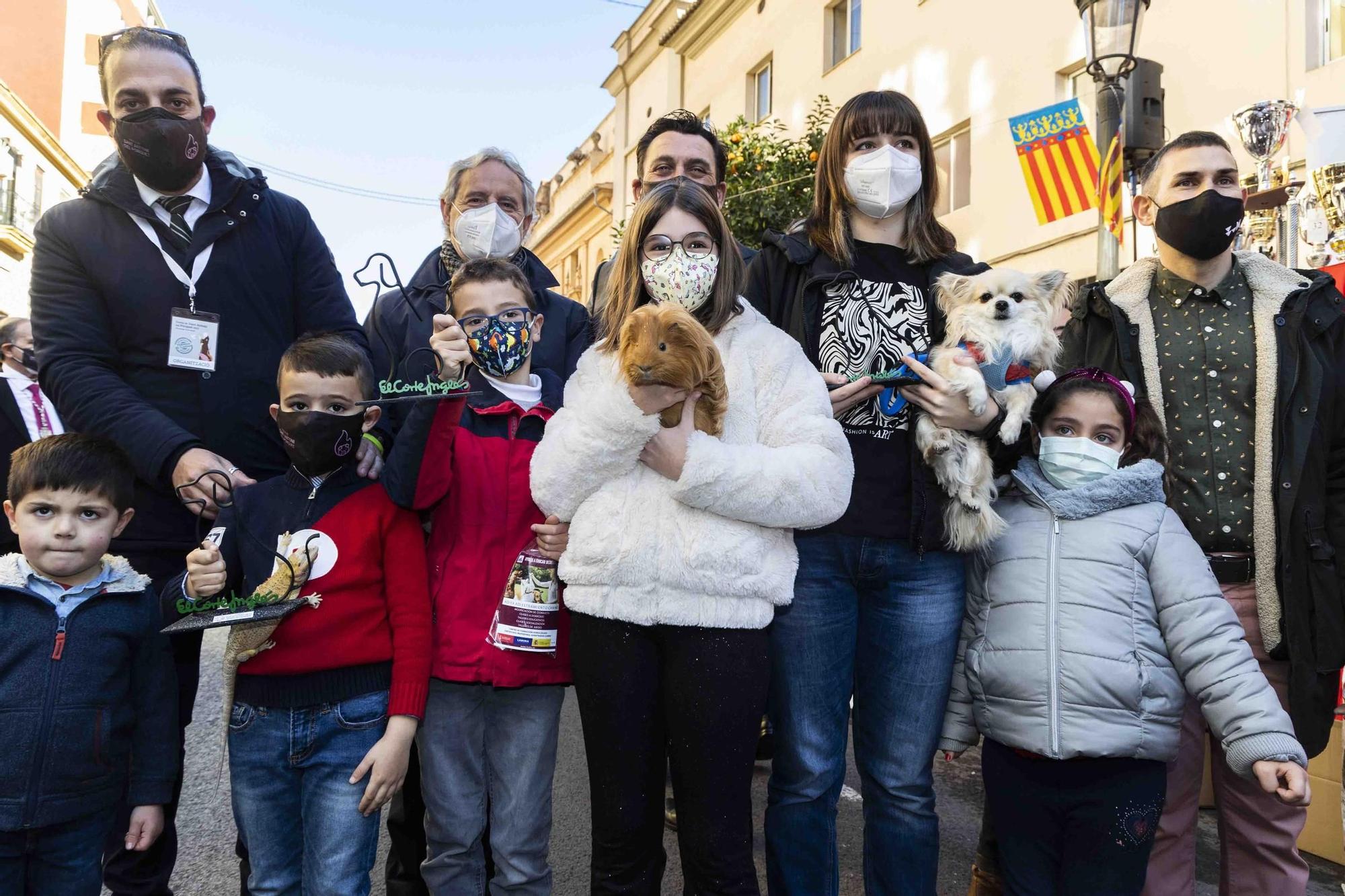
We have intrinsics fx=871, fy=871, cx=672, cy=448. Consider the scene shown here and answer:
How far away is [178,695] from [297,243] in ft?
4.64

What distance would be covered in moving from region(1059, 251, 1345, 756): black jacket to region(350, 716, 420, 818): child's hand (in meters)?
2.38

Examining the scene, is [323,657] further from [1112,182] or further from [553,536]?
[1112,182]

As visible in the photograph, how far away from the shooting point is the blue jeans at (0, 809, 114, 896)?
83.0 inches

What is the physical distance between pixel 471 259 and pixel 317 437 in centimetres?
101

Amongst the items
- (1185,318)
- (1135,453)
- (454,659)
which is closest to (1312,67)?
(1185,318)

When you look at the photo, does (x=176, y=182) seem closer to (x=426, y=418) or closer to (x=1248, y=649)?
(x=426, y=418)

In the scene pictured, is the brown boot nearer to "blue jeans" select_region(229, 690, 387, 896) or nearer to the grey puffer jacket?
the grey puffer jacket

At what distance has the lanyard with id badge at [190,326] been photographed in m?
2.49

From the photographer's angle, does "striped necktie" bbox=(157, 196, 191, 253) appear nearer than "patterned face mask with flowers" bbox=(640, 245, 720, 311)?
No

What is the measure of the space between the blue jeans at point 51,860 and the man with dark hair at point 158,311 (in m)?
0.25

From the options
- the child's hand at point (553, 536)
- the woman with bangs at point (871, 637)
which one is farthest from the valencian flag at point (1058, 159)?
→ the child's hand at point (553, 536)

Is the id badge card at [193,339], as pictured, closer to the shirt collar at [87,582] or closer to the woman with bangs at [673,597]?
the shirt collar at [87,582]

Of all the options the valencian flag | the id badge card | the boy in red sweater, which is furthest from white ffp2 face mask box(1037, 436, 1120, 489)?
the valencian flag

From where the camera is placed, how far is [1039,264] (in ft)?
36.3
